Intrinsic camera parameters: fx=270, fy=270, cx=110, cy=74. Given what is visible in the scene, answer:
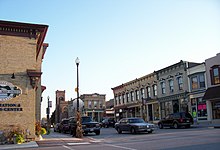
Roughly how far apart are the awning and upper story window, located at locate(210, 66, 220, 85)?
0.82 m

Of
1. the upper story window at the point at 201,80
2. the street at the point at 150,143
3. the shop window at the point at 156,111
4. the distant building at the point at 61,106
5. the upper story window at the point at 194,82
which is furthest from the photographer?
the distant building at the point at 61,106

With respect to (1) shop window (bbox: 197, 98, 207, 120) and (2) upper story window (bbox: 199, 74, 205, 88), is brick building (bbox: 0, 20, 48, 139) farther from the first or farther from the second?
(2) upper story window (bbox: 199, 74, 205, 88)

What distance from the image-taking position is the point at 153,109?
144 ft

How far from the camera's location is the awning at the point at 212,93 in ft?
99.0

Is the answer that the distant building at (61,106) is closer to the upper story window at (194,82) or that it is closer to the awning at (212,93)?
the upper story window at (194,82)

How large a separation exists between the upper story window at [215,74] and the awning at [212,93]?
823mm

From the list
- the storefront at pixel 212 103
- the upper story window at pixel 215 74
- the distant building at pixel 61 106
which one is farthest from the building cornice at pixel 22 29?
the distant building at pixel 61 106

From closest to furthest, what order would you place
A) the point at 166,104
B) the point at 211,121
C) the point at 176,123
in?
1. the point at 176,123
2. the point at 211,121
3. the point at 166,104

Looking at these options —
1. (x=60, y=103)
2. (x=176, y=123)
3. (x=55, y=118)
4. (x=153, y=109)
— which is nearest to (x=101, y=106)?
(x=60, y=103)

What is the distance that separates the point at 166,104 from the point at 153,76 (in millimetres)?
5374

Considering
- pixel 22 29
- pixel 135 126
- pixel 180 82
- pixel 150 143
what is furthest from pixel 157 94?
pixel 150 143

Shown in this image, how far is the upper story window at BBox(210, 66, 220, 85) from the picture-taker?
31.4 m

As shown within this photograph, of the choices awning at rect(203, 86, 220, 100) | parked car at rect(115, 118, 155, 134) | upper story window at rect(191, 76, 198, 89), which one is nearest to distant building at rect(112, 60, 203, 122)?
upper story window at rect(191, 76, 198, 89)

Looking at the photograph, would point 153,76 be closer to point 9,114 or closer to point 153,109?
point 153,109
